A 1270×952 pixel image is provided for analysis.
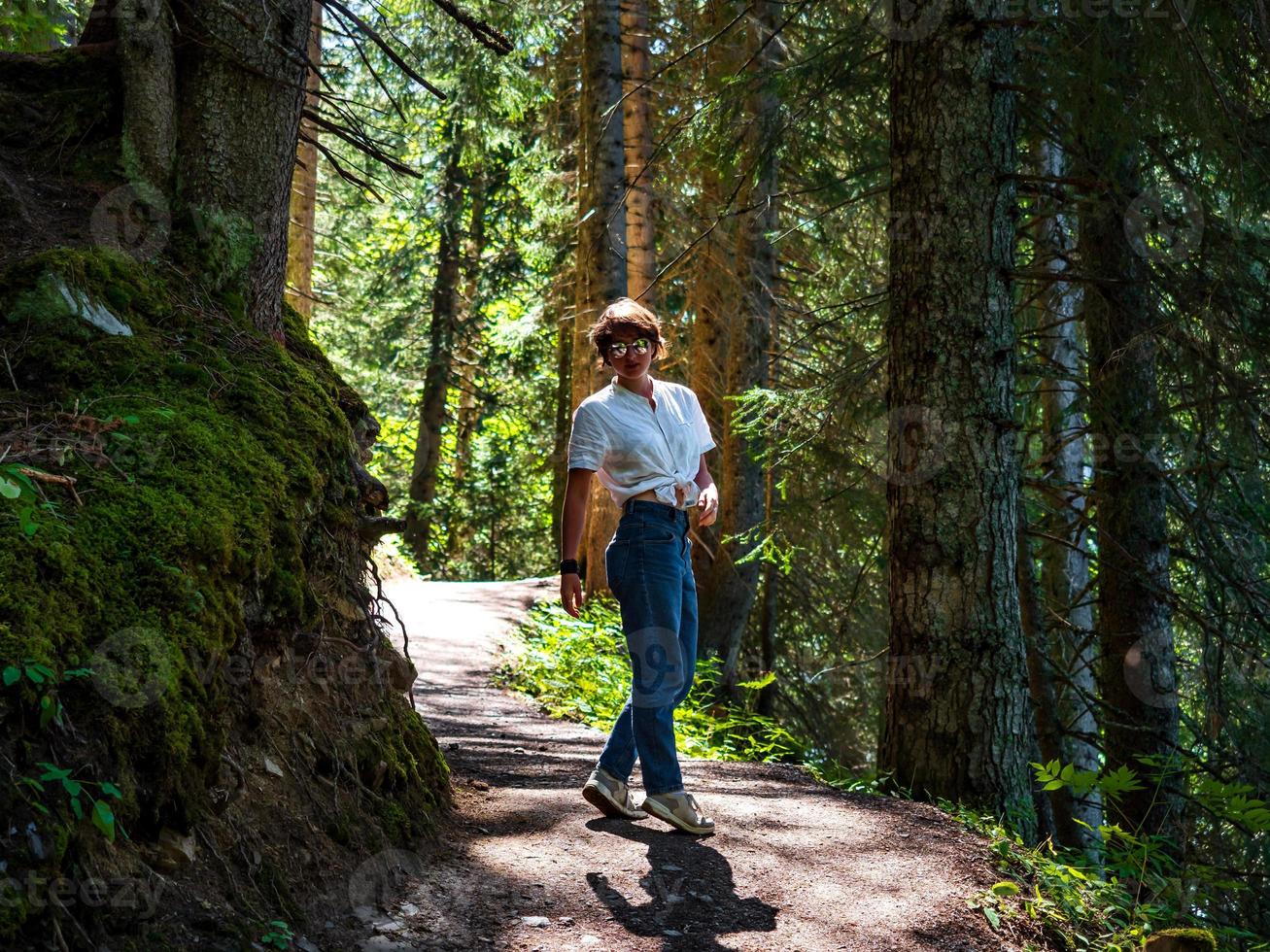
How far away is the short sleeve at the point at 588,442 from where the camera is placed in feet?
14.8

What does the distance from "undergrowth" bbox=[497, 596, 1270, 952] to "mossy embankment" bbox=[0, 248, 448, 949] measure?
2.52 meters

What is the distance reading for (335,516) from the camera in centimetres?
441

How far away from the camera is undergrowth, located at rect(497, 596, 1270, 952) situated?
424 cm

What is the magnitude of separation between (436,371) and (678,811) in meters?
19.7

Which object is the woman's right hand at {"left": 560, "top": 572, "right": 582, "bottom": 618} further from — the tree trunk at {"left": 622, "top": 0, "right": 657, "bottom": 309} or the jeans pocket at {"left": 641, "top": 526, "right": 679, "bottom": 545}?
the tree trunk at {"left": 622, "top": 0, "right": 657, "bottom": 309}

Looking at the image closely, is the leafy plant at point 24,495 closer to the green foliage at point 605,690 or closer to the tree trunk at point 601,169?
the green foliage at point 605,690

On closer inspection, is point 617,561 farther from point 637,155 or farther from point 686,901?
point 637,155

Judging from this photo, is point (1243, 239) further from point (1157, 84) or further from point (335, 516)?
point (335, 516)

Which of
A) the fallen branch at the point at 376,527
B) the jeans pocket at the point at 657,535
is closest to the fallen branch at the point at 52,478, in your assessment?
the fallen branch at the point at 376,527

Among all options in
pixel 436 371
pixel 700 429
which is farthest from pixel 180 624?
pixel 436 371

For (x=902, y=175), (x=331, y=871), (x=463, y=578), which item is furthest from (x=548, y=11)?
(x=463, y=578)

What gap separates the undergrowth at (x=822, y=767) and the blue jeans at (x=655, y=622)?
139cm

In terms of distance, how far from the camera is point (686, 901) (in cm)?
392

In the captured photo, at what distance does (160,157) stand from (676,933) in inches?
154
